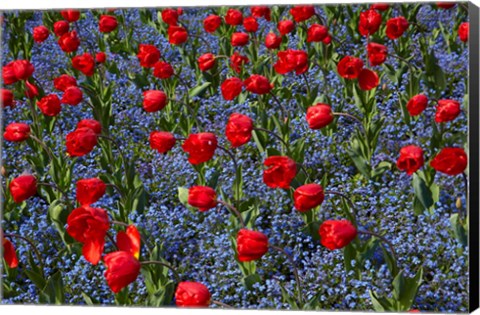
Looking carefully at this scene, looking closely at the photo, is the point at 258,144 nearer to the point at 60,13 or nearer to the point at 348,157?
the point at 348,157

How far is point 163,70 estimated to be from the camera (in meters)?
5.42

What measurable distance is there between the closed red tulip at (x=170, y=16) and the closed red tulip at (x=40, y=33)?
0.61 meters

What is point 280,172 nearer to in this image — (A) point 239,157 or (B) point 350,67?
(A) point 239,157

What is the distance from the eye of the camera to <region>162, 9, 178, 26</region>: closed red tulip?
541cm

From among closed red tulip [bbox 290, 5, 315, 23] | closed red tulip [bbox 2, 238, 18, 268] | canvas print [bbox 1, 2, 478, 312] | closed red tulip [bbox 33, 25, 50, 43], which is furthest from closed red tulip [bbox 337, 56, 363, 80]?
closed red tulip [bbox 2, 238, 18, 268]

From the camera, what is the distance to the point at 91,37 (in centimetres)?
561

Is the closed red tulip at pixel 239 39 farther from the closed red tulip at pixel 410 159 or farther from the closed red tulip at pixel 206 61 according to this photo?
the closed red tulip at pixel 410 159

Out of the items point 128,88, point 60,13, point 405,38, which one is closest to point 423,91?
point 405,38

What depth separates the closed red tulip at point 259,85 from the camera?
516 centimetres

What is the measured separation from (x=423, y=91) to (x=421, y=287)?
0.87 m

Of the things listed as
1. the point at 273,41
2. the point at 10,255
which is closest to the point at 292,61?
the point at 273,41

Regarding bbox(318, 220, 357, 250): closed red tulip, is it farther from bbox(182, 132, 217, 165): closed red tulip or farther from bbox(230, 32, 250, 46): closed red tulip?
bbox(230, 32, 250, 46): closed red tulip

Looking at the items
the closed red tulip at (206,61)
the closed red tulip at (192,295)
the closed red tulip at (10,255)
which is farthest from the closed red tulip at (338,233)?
the closed red tulip at (10,255)

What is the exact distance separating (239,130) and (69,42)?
1076mm
